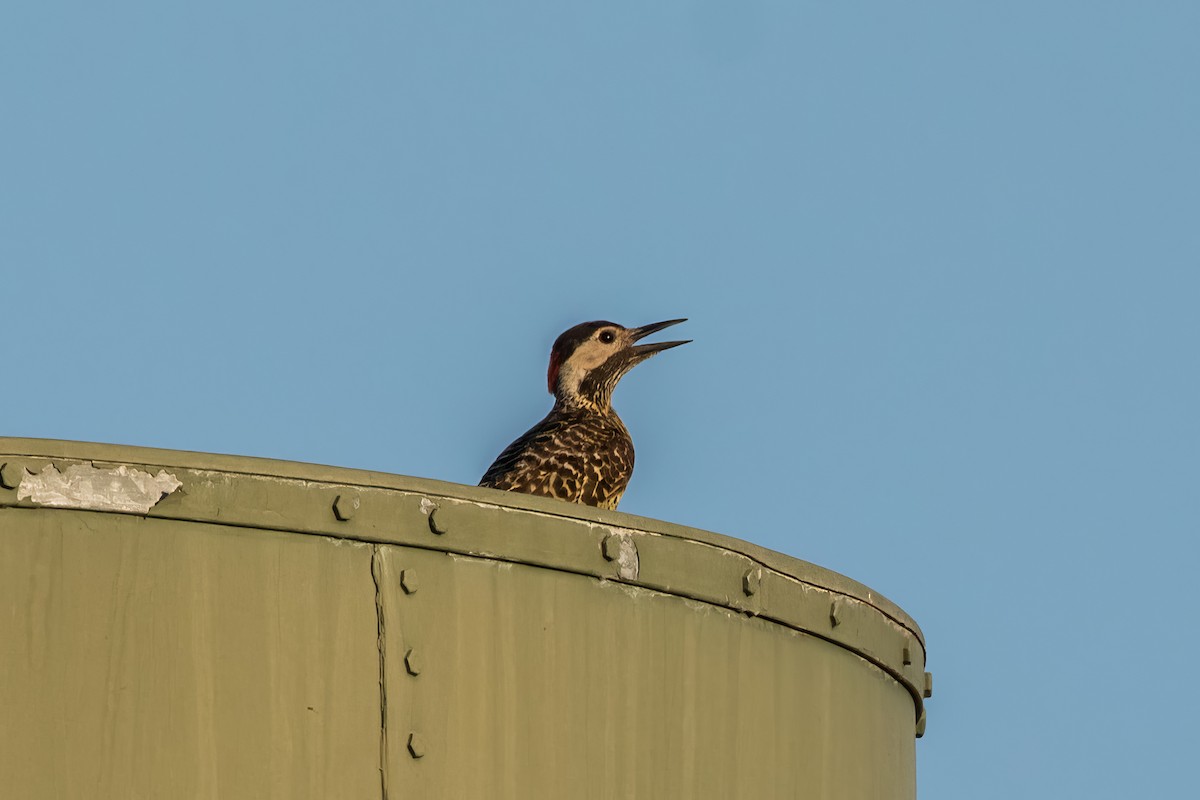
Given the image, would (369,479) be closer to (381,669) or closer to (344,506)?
(344,506)

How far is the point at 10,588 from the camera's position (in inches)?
149

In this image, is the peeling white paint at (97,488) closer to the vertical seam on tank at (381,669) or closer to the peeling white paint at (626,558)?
the vertical seam on tank at (381,669)

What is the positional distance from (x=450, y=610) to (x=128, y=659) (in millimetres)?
695

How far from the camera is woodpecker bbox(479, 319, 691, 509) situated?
8156 mm

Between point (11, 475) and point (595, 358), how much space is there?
6009mm

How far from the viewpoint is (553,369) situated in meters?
9.85

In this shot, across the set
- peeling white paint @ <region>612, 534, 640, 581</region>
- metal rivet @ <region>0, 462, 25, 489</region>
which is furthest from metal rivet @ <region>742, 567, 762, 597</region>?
metal rivet @ <region>0, 462, 25, 489</region>

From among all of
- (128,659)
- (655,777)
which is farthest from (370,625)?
(655,777)

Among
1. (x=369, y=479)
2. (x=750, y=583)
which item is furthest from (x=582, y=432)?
(x=369, y=479)

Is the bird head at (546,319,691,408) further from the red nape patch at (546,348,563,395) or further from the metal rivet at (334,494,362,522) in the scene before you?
the metal rivet at (334,494,362,522)

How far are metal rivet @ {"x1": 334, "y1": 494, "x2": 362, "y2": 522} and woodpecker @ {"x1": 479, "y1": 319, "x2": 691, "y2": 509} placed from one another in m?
3.93

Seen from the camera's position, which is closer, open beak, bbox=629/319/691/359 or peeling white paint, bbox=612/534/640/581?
peeling white paint, bbox=612/534/640/581

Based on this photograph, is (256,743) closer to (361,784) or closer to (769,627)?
(361,784)

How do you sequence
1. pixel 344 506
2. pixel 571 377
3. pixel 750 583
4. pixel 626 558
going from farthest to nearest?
pixel 571 377, pixel 750 583, pixel 626 558, pixel 344 506
